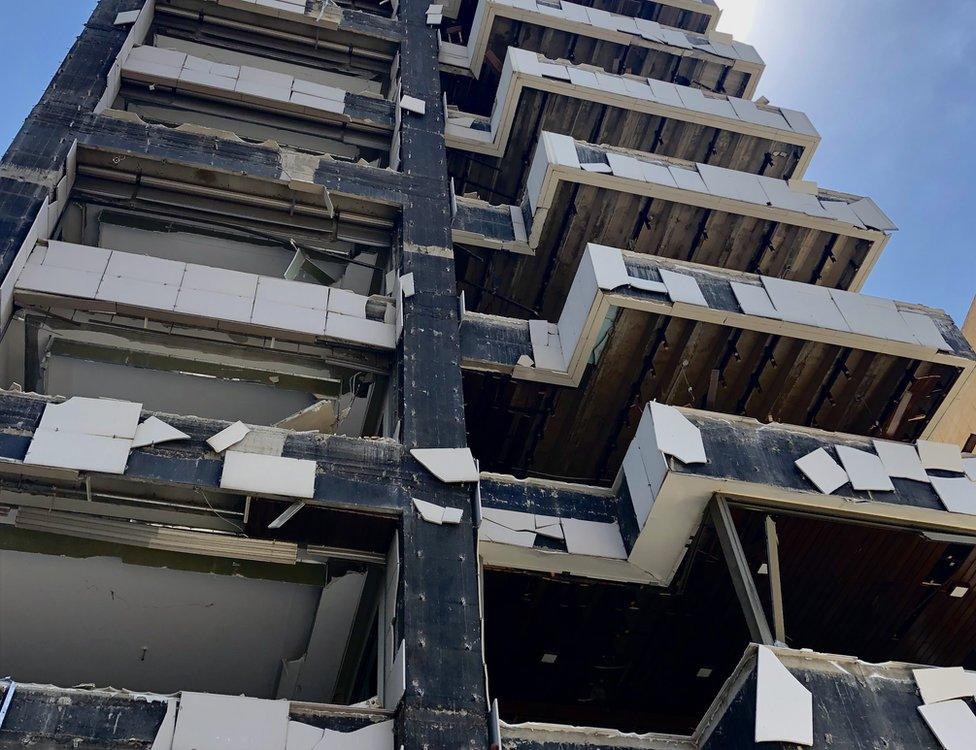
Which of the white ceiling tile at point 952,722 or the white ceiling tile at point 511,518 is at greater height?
the white ceiling tile at point 952,722

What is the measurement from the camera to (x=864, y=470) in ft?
48.1

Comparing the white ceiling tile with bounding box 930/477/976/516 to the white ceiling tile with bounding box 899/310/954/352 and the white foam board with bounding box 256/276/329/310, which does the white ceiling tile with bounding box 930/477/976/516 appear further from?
the white foam board with bounding box 256/276/329/310

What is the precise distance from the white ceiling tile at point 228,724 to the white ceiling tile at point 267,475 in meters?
3.35

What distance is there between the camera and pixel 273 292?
1775 centimetres

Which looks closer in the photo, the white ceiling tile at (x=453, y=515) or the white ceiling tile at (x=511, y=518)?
the white ceiling tile at (x=453, y=515)

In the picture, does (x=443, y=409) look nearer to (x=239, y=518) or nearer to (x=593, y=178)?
(x=239, y=518)

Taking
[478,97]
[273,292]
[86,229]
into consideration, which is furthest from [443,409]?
[478,97]

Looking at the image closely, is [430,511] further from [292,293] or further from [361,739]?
[292,293]

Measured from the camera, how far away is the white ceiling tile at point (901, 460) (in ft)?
48.7

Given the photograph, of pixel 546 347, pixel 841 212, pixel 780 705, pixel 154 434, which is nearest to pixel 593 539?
pixel 780 705

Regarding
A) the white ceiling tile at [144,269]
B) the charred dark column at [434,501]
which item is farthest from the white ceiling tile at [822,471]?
the white ceiling tile at [144,269]

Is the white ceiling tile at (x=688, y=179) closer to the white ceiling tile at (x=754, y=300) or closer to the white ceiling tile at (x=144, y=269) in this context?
the white ceiling tile at (x=754, y=300)

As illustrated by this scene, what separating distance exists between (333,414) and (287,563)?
14.0ft

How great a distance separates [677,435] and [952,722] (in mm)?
5474
